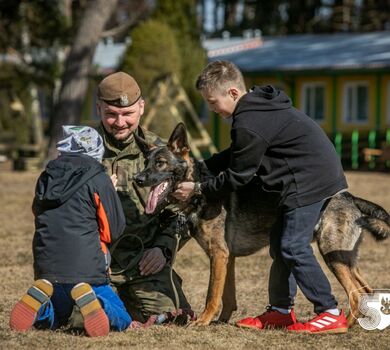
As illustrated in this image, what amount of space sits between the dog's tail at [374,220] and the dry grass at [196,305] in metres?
0.68

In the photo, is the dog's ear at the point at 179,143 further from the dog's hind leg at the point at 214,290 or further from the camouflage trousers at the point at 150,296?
the camouflage trousers at the point at 150,296

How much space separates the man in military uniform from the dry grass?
484 millimetres

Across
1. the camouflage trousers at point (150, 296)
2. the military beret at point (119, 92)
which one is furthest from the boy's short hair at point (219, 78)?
the camouflage trousers at point (150, 296)

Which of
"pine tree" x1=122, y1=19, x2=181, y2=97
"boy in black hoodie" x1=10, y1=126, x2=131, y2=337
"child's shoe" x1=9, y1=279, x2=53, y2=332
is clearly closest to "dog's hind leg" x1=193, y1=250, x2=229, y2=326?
"boy in black hoodie" x1=10, y1=126, x2=131, y2=337

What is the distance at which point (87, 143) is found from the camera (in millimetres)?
5820

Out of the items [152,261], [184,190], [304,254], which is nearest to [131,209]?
[152,261]

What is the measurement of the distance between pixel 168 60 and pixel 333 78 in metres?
7.53

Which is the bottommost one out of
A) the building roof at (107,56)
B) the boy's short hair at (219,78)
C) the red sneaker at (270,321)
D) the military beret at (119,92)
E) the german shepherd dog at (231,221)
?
the building roof at (107,56)

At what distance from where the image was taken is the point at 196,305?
745 cm

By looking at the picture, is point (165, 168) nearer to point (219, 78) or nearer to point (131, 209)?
point (131, 209)

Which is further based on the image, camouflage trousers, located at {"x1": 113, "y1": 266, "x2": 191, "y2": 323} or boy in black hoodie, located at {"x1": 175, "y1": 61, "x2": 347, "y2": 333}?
camouflage trousers, located at {"x1": 113, "y1": 266, "x2": 191, "y2": 323}

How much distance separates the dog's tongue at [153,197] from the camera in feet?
20.1

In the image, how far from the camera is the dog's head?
607 cm

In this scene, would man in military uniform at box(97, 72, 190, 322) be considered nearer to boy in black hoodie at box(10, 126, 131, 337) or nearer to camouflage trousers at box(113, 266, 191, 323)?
camouflage trousers at box(113, 266, 191, 323)
